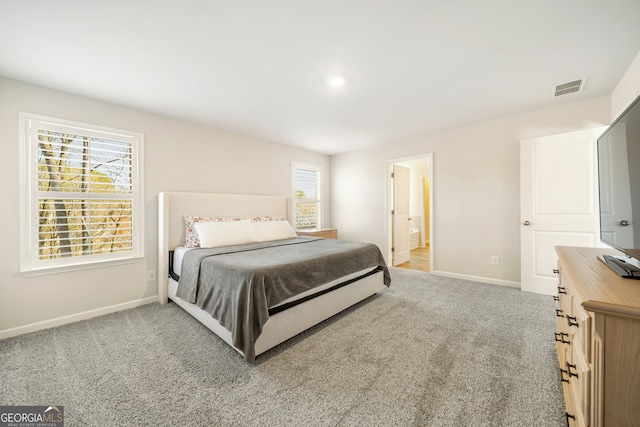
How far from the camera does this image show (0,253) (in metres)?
2.17

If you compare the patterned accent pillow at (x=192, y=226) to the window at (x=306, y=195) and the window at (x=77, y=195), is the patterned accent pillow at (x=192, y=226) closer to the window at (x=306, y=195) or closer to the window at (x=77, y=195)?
the window at (x=77, y=195)

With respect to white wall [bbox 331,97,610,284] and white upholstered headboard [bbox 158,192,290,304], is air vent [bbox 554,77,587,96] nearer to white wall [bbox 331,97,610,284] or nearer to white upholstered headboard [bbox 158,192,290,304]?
white wall [bbox 331,97,610,284]

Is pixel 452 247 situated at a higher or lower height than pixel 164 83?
lower

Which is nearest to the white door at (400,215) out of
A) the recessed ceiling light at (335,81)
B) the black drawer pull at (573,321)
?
the recessed ceiling light at (335,81)

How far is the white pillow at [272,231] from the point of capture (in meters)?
3.51

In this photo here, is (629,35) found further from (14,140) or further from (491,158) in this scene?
(14,140)

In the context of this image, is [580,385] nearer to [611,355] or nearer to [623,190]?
[611,355]

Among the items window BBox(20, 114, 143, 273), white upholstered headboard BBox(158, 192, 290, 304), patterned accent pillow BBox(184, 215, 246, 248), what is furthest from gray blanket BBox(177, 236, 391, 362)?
window BBox(20, 114, 143, 273)

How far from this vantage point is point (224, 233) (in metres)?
3.08

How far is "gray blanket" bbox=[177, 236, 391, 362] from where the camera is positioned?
173 centimetres

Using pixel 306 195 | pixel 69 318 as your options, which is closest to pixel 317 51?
pixel 306 195

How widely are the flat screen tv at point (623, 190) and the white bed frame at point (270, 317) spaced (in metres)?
1.89

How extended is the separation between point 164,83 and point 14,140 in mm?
1411

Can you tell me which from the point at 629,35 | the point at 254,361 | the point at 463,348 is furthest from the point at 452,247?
the point at 254,361
